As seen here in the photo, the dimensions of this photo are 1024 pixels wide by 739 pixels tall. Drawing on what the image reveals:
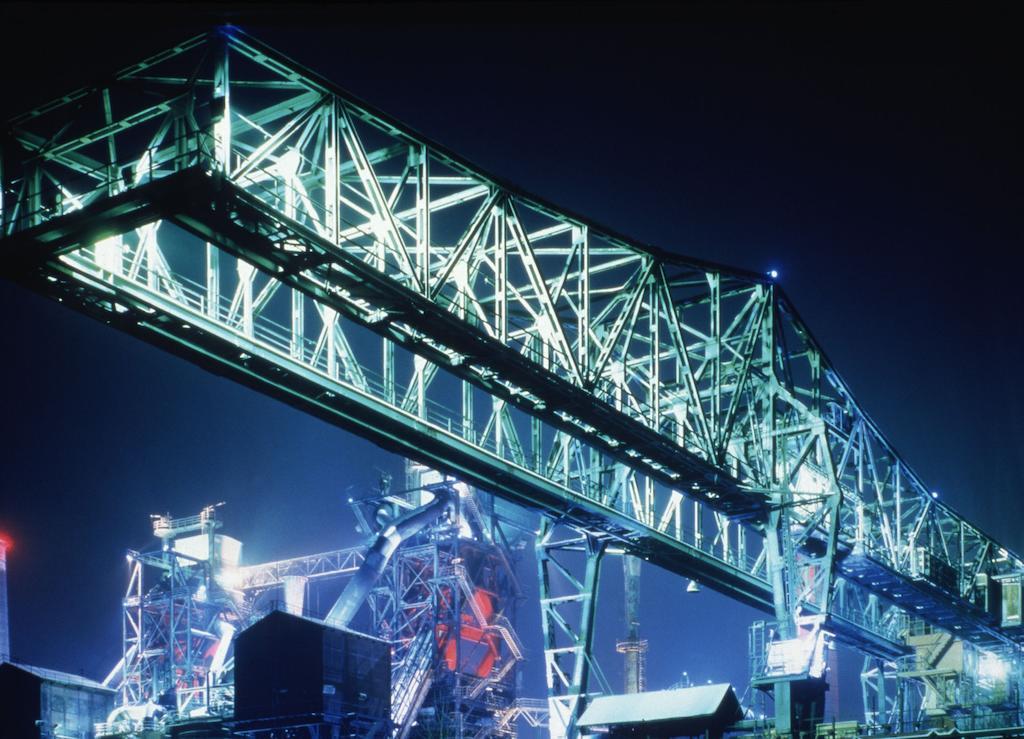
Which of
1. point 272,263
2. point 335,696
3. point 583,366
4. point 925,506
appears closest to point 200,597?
point 335,696

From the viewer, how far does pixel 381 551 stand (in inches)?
2464

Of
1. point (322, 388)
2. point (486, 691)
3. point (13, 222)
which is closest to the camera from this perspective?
point (13, 222)

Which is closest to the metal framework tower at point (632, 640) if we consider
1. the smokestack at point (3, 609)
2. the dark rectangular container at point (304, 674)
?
the dark rectangular container at point (304, 674)

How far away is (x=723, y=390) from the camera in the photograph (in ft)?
123

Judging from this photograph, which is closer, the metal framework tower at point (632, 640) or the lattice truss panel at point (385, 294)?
the lattice truss panel at point (385, 294)

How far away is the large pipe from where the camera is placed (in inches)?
2451

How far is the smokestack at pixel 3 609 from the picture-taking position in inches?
2539

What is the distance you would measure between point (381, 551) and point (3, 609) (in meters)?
21.9

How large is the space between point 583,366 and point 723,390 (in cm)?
1016

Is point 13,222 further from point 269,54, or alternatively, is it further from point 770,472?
point 770,472

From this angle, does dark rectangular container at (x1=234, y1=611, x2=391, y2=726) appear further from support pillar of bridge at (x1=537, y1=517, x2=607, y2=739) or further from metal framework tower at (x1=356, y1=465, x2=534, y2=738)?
support pillar of bridge at (x1=537, y1=517, x2=607, y2=739)

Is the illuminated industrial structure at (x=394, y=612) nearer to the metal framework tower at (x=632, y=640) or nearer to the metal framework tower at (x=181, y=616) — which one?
the metal framework tower at (x=181, y=616)

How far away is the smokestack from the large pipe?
1767 cm

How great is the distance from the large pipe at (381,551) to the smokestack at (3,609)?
17.7m
